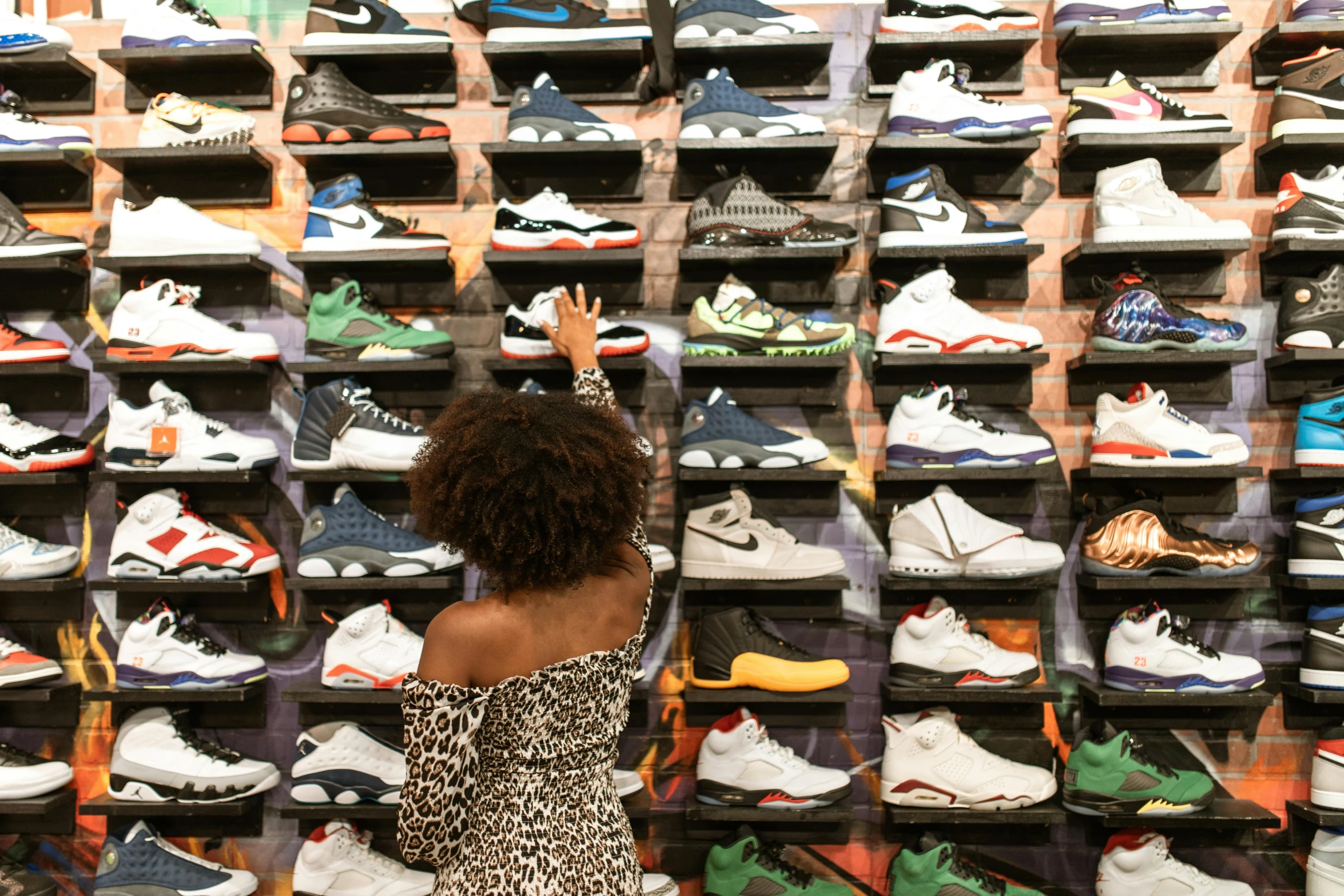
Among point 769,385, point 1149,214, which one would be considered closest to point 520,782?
point 769,385

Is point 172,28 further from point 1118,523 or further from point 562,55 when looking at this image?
point 1118,523

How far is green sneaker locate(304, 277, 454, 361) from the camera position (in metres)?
2.93

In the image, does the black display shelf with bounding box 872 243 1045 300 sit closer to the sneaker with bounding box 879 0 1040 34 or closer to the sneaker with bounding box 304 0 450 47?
the sneaker with bounding box 879 0 1040 34

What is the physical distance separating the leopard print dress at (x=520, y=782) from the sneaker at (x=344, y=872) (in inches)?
51.4

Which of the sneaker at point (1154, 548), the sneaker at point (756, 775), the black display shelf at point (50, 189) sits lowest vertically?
the sneaker at point (756, 775)

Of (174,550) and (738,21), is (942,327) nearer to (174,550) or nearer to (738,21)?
(738,21)

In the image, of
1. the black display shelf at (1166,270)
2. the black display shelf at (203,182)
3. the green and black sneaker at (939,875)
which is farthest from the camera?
the black display shelf at (203,182)

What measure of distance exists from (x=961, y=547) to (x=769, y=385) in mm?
850

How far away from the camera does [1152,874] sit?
9.22 ft

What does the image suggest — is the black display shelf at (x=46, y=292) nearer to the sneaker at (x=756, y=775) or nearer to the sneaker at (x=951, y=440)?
the sneaker at (x=756, y=775)

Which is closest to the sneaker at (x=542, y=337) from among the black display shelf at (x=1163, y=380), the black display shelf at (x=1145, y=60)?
the black display shelf at (x=1163, y=380)

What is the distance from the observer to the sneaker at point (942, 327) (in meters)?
2.90

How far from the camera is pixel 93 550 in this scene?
3.19m

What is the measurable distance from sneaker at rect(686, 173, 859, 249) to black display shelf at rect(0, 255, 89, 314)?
2.28 meters
